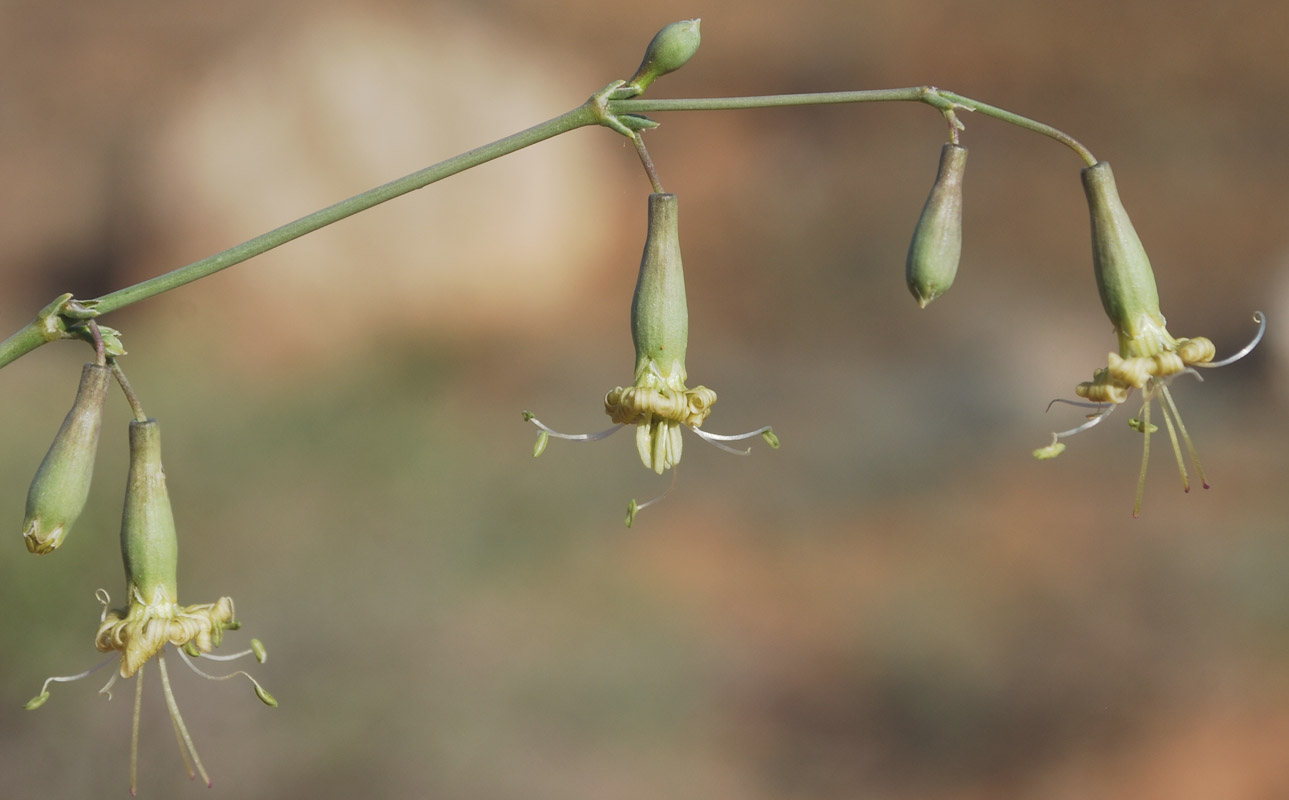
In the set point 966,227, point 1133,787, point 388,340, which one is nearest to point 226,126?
point 388,340

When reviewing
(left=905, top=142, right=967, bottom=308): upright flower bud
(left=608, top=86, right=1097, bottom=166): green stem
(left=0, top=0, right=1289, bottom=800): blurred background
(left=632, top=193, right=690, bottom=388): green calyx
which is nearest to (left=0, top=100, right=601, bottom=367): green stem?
(left=608, top=86, right=1097, bottom=166): green stem

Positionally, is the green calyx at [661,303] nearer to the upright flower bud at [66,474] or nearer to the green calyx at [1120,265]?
the green calyx at [1120,265]

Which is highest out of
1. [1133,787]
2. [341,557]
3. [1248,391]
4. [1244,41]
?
[1244,41]

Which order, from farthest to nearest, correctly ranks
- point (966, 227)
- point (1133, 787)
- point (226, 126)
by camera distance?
1. point (966, 227)
2. point (226, 126)
3. point (1133, 787)

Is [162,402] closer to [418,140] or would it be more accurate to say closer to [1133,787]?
[418,140]

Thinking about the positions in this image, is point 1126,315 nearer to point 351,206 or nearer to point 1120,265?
point 1120,265

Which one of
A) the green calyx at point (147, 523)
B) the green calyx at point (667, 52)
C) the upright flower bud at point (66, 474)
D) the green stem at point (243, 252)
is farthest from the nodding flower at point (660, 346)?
the upright flower bud at point (66, 474)

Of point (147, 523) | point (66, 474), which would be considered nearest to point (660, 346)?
point (147, 523)
